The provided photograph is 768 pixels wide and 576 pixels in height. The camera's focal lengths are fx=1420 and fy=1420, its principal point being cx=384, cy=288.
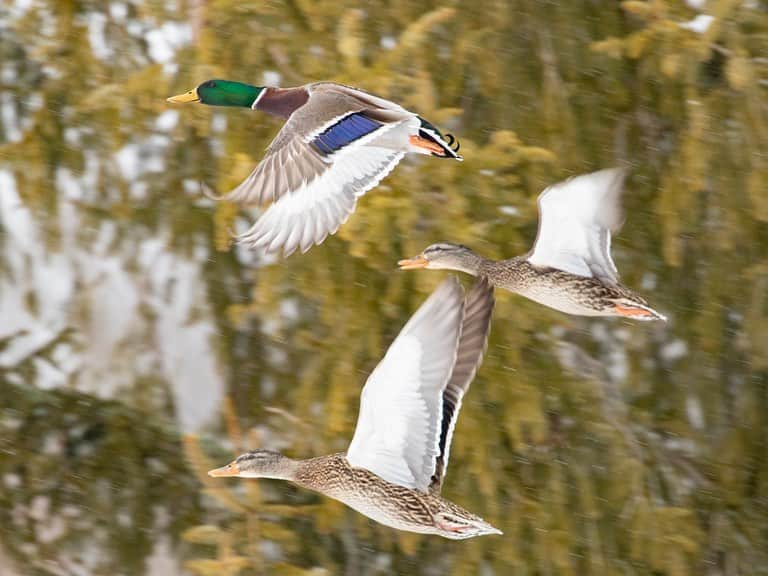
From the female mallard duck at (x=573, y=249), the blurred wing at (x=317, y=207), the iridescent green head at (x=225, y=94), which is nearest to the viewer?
the blurred wing at (x=317, y=207)

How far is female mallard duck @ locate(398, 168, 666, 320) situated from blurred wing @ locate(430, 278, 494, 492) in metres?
0.07

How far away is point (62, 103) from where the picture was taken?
405 centimetres

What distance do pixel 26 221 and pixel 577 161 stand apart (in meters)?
2.28

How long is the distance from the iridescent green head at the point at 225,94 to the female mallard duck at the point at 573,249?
425mm

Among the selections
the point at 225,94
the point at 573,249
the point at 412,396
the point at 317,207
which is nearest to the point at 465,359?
the point at 412,396

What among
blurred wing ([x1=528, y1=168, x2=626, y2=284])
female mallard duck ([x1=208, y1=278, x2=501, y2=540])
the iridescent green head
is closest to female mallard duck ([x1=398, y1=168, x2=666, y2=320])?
blurred wing ([x1=528, y1=168, x2=626, y2=284])

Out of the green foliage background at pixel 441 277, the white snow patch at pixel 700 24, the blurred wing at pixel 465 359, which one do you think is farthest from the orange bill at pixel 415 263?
the white snow patch at pixel 700 24

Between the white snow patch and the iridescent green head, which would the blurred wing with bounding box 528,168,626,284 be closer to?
the iridescent green head

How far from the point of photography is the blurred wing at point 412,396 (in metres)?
2.33

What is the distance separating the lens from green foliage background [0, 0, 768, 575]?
3.44 m

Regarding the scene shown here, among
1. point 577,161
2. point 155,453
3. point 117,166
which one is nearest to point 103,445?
point 155,453

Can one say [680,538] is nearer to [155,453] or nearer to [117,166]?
[155,453]

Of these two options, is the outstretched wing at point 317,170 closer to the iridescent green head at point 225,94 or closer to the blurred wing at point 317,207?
the blurred wing at point 317,207

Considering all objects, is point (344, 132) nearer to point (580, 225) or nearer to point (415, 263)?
point (415, 263)
